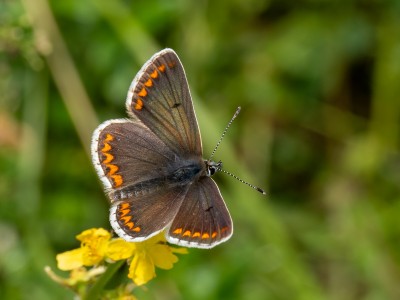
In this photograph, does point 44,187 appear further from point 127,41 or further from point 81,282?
point 81,282

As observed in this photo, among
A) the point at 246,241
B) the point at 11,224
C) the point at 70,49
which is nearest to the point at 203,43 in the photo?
the point at 70,49

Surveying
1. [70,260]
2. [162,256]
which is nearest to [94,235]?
[70,260]

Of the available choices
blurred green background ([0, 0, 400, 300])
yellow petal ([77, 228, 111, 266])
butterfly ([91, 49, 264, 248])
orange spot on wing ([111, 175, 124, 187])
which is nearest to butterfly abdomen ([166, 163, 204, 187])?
butterfly ([91, 49, 264, 248])

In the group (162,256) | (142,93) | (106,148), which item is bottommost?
(162,256)

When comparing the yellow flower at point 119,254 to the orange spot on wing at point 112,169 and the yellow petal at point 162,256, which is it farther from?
the orange spot on wing at point 112,169

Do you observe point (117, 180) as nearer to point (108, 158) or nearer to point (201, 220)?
point (108, 158)

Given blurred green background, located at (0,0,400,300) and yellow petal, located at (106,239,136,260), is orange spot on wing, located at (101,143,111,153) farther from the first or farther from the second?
blurred green background, located at (0,0,400,300)
